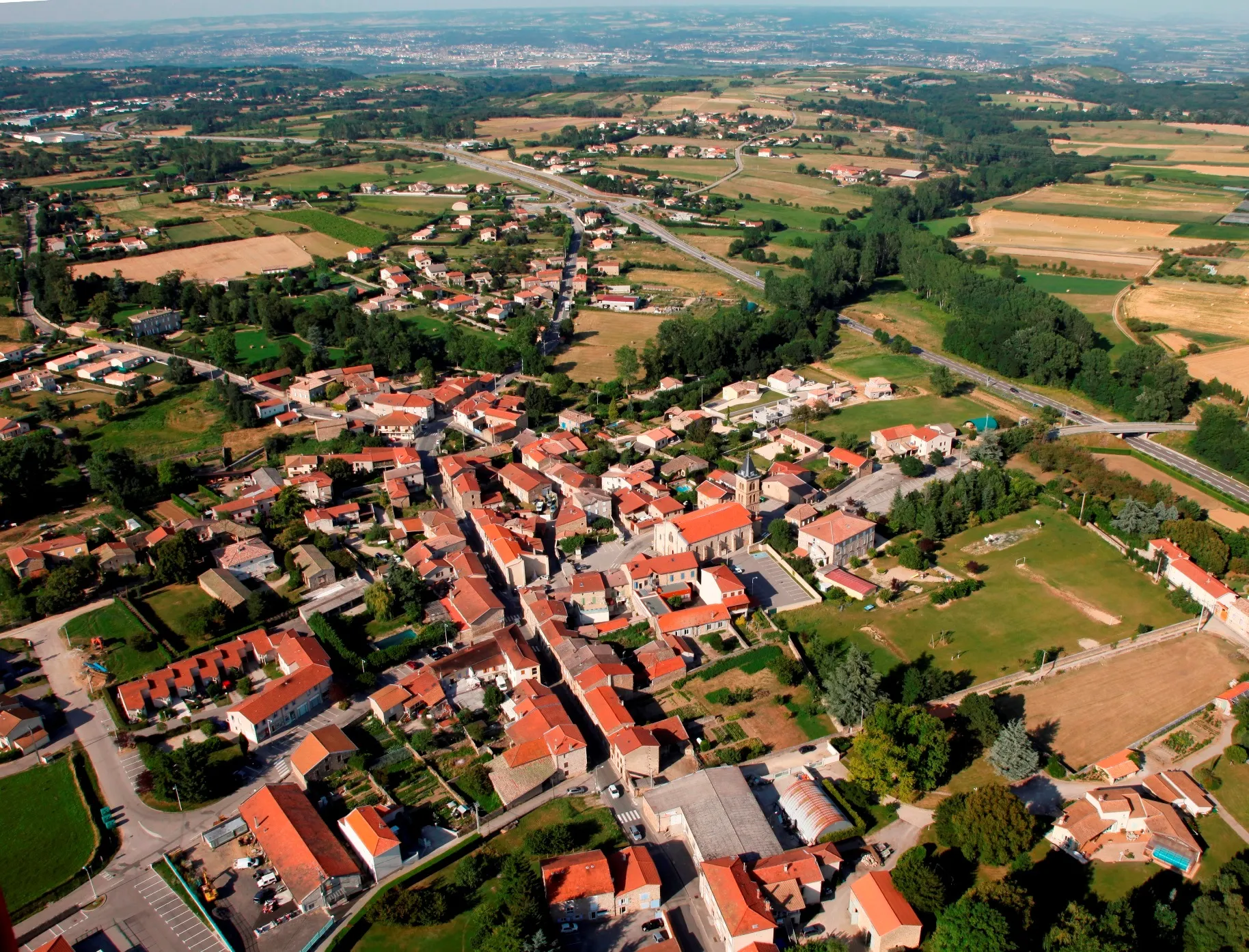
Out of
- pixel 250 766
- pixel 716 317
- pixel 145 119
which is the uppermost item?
pixel 145 119

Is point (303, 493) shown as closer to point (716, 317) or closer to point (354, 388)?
point (354, 388)

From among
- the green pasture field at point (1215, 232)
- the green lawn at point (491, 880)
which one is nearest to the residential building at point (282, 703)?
the green lawn at point (491, 880)

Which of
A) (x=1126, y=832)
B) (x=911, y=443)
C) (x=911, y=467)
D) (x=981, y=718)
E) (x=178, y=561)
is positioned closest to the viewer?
(x=1126, y=832)

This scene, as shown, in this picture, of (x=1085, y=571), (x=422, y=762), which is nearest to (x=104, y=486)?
(x=422, y=762)

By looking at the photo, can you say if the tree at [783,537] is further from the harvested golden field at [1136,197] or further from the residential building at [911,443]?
the harvested golden field at [1136,197]

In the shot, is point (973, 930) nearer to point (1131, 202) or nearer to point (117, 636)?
point (117, 636)

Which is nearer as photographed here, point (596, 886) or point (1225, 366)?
point (596, 886)

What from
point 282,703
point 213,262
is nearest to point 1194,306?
point 282,703
